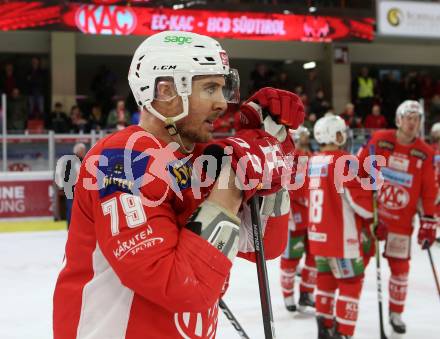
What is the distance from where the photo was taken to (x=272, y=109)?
1.64 metres

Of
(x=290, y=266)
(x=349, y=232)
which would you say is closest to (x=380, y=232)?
(x=349, y=232)

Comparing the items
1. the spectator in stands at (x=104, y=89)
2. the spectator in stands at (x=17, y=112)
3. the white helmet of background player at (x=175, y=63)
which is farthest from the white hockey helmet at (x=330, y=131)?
the spectator in stands at (x=104, y=89)

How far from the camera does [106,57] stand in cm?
1366

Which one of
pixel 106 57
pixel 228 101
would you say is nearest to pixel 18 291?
pixel 228 101

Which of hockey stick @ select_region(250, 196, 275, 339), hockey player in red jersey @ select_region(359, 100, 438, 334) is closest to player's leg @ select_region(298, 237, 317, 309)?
hockey player in red jersey @ select_region(359, 100, 438, 334)

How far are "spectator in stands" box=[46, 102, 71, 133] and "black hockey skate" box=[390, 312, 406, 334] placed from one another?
24.2ft

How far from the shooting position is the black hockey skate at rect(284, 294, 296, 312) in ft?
14.6

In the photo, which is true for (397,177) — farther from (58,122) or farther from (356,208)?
Answer: (58,122)

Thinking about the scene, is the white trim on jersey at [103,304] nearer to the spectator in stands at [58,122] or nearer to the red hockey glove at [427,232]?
the red hockey glove at [427,232]

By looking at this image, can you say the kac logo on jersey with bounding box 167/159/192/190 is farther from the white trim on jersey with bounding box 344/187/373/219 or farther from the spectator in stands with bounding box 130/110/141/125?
the spectator in stands with bounding box 130/110/141/125

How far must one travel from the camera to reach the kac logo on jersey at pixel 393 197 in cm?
419

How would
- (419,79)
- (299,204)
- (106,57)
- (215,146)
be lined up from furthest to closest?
(419,79), (106,57), (299,204), (215,146)

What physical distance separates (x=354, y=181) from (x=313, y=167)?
11.7 inches

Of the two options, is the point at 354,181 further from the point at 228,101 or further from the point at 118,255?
the point at 118,255
